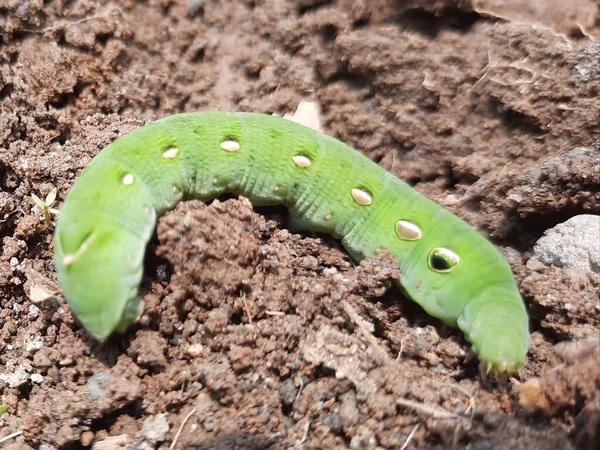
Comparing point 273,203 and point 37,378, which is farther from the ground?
point 273,203

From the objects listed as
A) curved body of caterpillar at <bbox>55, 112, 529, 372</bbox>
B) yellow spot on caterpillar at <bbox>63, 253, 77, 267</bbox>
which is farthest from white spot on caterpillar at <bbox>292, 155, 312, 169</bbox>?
yellow spot on caterpillar at <bbox>63, 253, 77, 267</bbox>

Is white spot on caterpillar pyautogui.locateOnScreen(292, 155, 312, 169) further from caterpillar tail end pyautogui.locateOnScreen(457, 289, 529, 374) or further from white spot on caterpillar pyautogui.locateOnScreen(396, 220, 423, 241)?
caterpillar tail end pyautogui.locateOnScreen(457, 289, 529, 374)

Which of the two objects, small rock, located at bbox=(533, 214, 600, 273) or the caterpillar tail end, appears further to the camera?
small rock, located at bbox=(533, 214, 600, 273)

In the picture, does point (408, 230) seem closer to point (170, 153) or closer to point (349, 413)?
point (349, 413)

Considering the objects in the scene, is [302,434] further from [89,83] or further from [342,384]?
[89,83]

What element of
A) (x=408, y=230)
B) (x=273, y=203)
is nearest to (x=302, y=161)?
(x=273, y=203)

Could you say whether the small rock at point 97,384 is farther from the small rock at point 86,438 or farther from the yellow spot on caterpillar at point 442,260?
the yellow spot on caterpillar at point 442,260

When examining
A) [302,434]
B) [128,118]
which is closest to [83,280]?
[302,434]
